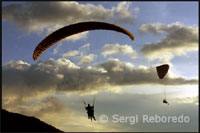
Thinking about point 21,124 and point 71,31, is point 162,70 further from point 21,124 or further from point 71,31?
point 21,124

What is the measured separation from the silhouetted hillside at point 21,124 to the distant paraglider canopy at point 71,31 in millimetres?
20661

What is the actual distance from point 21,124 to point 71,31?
24.7m

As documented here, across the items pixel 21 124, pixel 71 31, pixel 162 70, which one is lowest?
pixel 21 124

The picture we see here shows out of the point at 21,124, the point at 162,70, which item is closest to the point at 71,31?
the point at 162,70

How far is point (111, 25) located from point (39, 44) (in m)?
7.17

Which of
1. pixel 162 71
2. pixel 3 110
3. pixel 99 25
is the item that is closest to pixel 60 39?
pixel 99 25

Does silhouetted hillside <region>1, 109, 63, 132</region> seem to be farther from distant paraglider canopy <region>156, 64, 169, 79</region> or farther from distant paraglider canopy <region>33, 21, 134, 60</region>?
distant paraglider canopy <region>156, 64, 169, 79</region>

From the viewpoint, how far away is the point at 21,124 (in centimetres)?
3831

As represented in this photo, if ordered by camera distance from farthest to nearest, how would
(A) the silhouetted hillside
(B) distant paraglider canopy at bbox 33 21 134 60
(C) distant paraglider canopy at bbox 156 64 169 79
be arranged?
(A) the silhouetted hillside < (C) distant paraglider canopy at bbox 156 64 169 79 < (B) distant paraglider canopy at bbox 33 21 134 60

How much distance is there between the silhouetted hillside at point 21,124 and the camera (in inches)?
1435

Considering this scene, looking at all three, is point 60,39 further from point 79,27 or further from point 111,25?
point 111,25

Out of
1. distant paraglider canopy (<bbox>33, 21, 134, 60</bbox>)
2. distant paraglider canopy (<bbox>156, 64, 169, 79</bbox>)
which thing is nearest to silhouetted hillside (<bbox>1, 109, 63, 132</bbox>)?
distant paraglider canopy (<bbox>33, 21, 134, 60</bbox>)

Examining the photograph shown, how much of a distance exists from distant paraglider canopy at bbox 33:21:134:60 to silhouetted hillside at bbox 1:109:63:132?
20661 millimetres

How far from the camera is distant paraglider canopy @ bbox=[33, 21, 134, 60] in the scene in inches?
803
